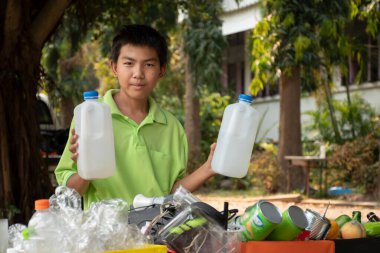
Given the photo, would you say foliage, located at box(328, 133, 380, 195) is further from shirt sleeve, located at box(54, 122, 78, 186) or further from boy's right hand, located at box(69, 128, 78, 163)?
boy's right hand, located at box(69, 128, 78, 163)

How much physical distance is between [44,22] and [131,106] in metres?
3.68

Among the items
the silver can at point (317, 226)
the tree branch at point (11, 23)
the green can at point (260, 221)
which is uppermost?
the tree branch at point (11, 23)

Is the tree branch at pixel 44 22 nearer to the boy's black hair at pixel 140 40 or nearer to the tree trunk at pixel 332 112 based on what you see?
the boy's black hair at pixel 140 40

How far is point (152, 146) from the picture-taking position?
10.8 ft

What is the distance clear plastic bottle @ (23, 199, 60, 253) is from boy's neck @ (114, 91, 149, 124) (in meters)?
1.03

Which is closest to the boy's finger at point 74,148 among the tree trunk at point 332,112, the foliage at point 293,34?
the foliage at point 293,34

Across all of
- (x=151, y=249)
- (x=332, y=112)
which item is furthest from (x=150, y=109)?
(x=332, y=112)

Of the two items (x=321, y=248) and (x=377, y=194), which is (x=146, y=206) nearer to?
(x=321, y=248)

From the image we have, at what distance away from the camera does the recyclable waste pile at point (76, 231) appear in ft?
7.47

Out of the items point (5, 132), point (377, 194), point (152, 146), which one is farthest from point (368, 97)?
point (152, 146)

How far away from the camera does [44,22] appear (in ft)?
22.0

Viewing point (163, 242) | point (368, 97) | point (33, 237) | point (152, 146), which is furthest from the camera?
point (368, 97)

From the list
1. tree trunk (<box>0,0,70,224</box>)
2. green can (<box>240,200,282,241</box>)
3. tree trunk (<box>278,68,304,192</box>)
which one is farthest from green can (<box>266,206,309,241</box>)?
tree trunk (<box>278,68,304,192</box>)

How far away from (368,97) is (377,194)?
5.00 m
